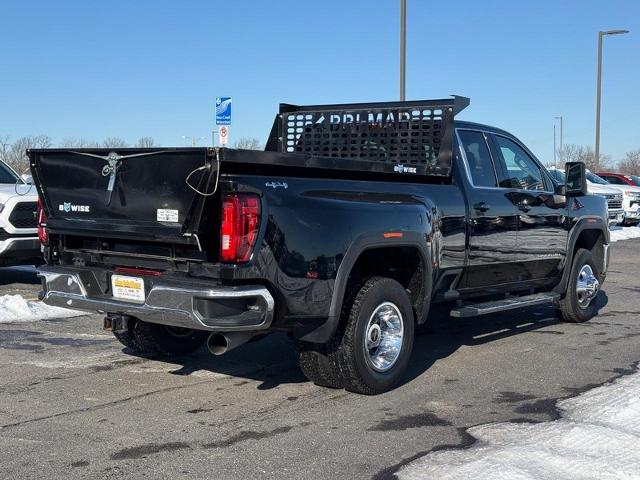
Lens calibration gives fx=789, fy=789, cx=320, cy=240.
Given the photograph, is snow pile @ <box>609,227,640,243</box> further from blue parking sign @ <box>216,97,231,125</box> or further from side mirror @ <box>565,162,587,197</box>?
side mirror @ <box>565,162,587,197</box>

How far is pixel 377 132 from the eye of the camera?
728cm

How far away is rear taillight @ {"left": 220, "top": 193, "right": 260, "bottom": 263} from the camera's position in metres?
4.68

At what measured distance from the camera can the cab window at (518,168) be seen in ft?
24.9

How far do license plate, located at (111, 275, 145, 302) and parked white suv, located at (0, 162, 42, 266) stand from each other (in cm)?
533

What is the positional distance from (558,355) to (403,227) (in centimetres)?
236

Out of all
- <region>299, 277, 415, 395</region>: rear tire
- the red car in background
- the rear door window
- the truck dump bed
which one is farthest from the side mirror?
the red car in background

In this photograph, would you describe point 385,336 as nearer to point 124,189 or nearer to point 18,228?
point 124,189

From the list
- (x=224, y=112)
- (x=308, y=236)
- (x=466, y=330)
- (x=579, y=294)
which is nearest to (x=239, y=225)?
(x=308, y=236)

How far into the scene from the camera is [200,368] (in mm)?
6480

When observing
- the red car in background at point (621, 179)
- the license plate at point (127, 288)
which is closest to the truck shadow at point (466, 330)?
the license plate at point (127, 288)

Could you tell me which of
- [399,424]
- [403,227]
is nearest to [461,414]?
[399,424]

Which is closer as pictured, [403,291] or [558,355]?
[403,291]

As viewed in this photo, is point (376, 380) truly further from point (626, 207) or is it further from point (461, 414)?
point (626, 207)

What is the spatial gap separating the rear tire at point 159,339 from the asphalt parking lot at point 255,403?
0.36 ft
